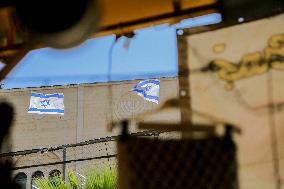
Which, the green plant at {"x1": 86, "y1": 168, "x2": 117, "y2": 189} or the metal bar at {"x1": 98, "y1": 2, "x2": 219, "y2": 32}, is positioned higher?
the metal bar at {"x1": 98, "y1": 2, "x2": 219, "y2": 32}

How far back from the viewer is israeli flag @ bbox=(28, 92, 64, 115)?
76.9 ft

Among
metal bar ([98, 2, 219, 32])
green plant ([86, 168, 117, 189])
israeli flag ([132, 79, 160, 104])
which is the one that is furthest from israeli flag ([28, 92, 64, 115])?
metal bar ([98, 2, 219, 32])

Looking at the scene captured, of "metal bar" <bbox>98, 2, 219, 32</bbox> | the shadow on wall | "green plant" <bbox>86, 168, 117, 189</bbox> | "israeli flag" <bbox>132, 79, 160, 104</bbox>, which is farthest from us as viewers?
"israeli flag" <bbox>132, 79, 160, 104</bbox>

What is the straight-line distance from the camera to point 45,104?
23500 millimetres

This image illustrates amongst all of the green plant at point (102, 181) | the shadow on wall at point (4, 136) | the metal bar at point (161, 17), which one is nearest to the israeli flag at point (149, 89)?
the green plant at point (102, 181)

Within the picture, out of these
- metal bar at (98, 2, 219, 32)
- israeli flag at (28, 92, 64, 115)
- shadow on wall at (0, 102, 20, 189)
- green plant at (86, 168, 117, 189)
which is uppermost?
israeli flag at (28, 92, 64, 115)

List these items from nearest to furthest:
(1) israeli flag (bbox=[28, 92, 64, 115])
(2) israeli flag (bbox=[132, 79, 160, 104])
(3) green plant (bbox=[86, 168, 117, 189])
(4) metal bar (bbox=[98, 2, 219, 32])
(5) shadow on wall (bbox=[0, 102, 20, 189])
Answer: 1. (5) shadow on wall (bbox=[0, 102, 20, 189])
2. (4) metal bar (bbox=[98, 2, 219, 32])
3. (3) green plant (bbox=[86, 168, 117, 189])
4. (2) israeli flag (bbox=[132, 79, 160, 104])
5. (1) israeli flag (bbox=[28, 92, 64, 115])

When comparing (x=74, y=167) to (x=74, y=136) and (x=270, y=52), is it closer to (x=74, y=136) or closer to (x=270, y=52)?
(x=74, y=136)

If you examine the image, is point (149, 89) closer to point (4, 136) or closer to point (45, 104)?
point (45, 104)

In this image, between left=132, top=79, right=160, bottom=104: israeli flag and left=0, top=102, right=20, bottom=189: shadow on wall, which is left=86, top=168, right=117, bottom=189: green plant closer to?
left=132, top=79, right=160, bottom=104: israeli flag

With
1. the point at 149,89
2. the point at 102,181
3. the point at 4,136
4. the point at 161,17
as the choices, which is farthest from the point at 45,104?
the point at 4,136

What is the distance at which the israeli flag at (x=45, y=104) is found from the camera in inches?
923

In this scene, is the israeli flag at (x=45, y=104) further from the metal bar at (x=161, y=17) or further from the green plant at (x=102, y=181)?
the metal bar at (x=161, y=17)

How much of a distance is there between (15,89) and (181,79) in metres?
26.2
